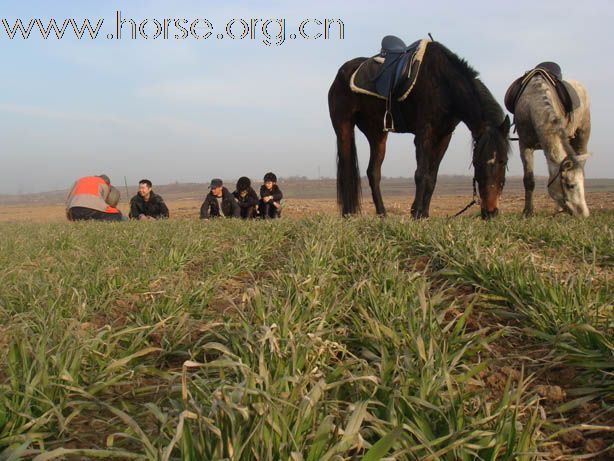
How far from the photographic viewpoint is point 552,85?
22.5ft

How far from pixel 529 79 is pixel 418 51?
1.92 metres

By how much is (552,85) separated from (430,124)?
2.06 m

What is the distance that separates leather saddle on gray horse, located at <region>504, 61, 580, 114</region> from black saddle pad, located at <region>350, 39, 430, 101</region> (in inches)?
67.6

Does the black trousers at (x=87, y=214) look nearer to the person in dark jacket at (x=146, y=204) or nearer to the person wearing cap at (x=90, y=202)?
the person wearing cap at (x=90, y=202)

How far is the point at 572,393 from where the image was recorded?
52.3 inches

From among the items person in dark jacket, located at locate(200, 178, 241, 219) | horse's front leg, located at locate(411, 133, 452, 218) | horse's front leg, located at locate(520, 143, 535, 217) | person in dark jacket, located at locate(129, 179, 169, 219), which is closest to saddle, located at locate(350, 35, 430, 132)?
horse's front leg, located at locate(411, 133, 452, 218)

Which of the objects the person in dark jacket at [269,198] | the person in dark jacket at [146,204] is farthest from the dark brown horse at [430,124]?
the person in dark jacket at [146,204]

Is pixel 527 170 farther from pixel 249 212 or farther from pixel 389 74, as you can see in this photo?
pixel 249 212

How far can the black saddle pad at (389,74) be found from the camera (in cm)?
655

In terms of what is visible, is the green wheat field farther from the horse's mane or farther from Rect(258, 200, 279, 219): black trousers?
Rect(258, 200, 279, 219): black trousers

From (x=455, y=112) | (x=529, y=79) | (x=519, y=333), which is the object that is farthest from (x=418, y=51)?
(x=519, y=333)

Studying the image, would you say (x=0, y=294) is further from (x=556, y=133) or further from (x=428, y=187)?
(x=556, y=133)

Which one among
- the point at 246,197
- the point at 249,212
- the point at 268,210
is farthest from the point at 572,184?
the point at 246,197

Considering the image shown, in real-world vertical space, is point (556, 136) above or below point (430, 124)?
below
